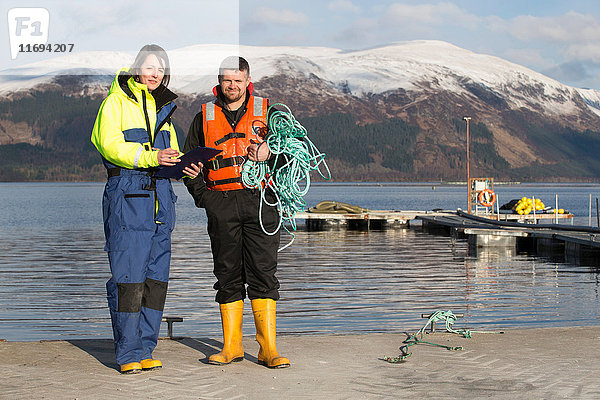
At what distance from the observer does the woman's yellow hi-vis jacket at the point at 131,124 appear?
574 centimetres

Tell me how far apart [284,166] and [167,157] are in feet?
3.29

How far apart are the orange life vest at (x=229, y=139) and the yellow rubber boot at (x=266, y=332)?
98 cm

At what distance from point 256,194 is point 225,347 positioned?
50.0 inches

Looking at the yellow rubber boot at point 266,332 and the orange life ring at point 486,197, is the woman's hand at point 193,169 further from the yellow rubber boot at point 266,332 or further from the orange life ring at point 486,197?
the orange life ring at point 486,197

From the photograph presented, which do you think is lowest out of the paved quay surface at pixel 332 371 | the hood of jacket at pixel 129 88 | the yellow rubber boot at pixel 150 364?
the paved quay surface at pixel 332 371

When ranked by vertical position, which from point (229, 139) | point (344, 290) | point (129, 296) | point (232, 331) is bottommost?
point (344, 290)

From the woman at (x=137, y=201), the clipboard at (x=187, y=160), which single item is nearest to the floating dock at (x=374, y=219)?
A: the woman at (x=137, y=201)

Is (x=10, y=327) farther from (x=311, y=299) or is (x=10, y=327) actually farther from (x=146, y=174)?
(x=146, y=174)

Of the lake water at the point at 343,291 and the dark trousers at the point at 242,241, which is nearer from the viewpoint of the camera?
the dark trousers at the point at 242,241

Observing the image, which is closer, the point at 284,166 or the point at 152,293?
the point at 152,293

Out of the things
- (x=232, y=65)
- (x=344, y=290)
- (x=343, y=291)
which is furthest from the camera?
(x=344, y=290)

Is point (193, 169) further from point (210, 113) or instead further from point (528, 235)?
point (528, 235)

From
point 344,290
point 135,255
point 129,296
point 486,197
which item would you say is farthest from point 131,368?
point 486,197

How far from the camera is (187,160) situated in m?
5.80
